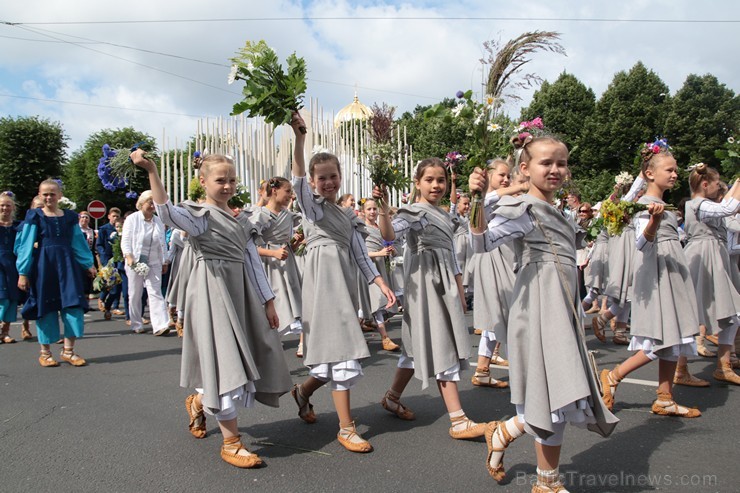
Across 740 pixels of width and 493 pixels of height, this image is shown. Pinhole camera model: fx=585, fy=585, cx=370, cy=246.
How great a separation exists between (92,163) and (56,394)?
4269 centimetres

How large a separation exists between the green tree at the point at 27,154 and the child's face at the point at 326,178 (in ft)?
119

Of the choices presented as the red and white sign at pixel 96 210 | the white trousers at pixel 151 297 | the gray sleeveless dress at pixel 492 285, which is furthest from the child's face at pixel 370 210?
the red and white sign at pixel 96 210

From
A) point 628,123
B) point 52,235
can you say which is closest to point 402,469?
point 52,235

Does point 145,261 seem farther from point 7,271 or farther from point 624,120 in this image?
point 624,120

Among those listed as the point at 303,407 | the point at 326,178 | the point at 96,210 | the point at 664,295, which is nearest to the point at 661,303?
the point at 664,295

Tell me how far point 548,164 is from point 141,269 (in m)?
8.44

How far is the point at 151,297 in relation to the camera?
10398 millimetres

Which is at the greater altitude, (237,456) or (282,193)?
(282,193)

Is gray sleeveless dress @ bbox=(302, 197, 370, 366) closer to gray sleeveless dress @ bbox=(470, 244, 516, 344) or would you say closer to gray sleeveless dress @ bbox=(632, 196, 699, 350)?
gray sleeveless dress @ bbox=(470, 244, 516, 344)

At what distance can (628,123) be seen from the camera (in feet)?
106

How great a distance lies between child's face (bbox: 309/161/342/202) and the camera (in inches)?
188

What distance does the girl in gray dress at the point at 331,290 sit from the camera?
14.8 ft

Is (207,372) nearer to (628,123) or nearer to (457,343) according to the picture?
(457,343)

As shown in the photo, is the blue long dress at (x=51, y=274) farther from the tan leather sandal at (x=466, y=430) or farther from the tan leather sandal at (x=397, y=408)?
the tan leather sandal at (x=466, y=430)
